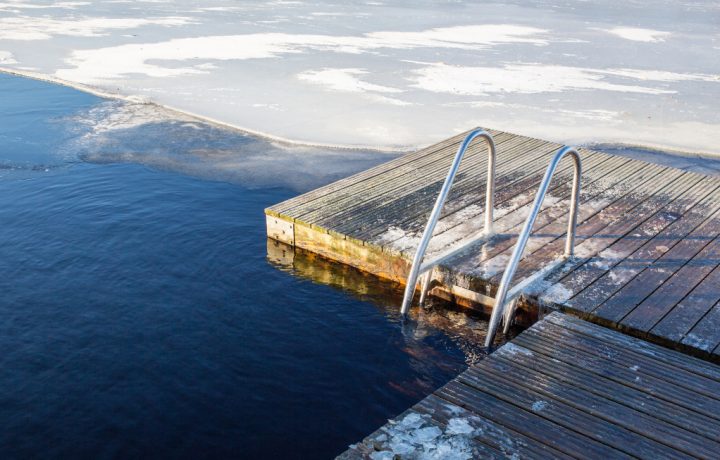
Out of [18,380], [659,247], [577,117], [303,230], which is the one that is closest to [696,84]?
[577,117]

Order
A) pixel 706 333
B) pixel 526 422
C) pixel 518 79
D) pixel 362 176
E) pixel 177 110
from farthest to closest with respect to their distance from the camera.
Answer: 1. pixel 518 79
2. pixel 177 110
3. pixel 362 176
4. pixel 706 333
5. pixel 526 422

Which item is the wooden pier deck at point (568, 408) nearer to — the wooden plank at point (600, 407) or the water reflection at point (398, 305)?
the wooden plank at point (600, 407)

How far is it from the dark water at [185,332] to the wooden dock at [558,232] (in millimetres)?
418

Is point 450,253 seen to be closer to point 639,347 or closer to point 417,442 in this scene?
point 639,347

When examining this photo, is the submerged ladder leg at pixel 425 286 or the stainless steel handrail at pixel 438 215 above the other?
the stainless steel handrail at pixel 438 215

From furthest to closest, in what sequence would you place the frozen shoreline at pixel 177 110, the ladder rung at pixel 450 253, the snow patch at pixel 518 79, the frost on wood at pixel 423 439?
the snow patch at pixel 518 79 < the frozen shoreline at pixel 177 110 < the ladder rung at pixel 450 253 < the frost on wood at pixel 423 439

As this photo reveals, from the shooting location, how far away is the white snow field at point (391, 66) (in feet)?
41.5

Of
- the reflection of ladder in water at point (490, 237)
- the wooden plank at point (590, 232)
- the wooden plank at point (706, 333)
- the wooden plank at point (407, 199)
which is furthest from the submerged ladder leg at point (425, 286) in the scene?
the wooden plank at point (706, 333)

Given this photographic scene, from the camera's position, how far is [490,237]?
7469mm

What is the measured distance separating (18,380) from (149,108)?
28.8 ft

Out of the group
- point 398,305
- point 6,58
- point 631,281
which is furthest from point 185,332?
point 6,58

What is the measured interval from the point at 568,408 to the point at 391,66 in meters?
13.3

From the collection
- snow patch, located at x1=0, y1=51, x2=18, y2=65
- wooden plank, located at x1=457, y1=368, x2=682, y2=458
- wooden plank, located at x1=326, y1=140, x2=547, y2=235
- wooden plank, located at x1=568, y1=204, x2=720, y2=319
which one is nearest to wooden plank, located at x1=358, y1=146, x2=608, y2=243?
wooden plank, located at x1=326, y1=140, x2=547, y2=235

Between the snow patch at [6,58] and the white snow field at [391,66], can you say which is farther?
the snow patch at [6,58]
